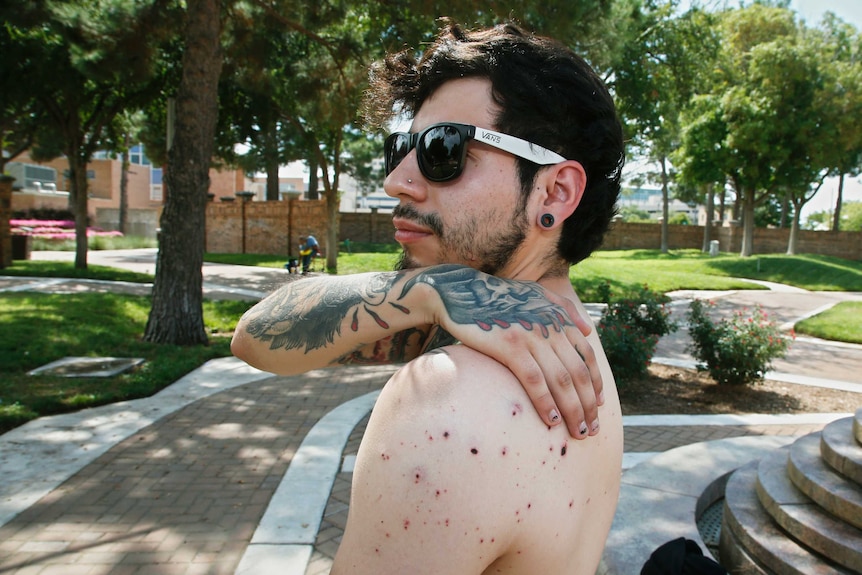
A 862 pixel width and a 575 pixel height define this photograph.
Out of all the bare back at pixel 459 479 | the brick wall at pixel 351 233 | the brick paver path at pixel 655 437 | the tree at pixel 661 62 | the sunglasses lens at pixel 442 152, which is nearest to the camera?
the bare back at pixel 459 479

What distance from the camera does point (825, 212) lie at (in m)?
87.3

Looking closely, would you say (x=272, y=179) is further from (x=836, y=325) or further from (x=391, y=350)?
(x=391, y=350)

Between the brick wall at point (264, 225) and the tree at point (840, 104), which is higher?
the tree at point (840, 104)

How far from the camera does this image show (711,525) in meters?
4.43

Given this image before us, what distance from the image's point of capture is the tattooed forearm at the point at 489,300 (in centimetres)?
112

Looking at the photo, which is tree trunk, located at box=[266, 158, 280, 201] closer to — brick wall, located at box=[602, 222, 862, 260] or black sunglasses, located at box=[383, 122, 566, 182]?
brick wall, located at box=[602, 222, 862, 260]

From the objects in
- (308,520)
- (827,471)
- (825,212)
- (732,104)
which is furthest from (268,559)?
(825,212)

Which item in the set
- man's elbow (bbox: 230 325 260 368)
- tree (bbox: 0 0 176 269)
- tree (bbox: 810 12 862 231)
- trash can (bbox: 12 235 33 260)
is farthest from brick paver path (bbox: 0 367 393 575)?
tree (bbox: 810 12 862 231)

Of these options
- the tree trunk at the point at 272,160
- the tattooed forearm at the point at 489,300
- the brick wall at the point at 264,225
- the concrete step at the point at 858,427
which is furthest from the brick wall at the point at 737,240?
the tattooed forearm at the point at 489,300

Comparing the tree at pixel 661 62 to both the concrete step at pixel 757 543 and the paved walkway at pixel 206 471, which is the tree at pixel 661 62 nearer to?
the paved walkway at pixel 206 471

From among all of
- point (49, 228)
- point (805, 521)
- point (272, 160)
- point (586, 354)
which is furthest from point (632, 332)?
point (49, 228)

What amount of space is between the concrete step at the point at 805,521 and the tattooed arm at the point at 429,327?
298 cm

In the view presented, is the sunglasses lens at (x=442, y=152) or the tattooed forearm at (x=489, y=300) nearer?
the tattooed forearm at (x=489, y=300)

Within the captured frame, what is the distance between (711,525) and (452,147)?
4232mm
